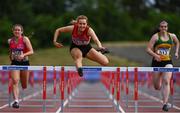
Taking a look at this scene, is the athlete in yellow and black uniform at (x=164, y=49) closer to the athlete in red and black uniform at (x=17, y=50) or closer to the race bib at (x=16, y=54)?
the athlete in red and black uniform at (x=17, y=50)

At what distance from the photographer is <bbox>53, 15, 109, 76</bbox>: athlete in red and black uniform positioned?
13.0 metres

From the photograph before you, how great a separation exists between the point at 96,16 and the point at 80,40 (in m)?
80.6

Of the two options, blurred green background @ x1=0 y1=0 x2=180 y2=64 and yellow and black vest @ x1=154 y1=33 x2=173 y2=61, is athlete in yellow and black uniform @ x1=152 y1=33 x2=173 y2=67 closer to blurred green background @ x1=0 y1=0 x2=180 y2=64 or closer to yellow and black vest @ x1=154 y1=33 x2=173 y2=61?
yellow and black vest @ x1=154 y1=33 x2=173 y2=61

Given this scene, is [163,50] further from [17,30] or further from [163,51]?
[17,30]

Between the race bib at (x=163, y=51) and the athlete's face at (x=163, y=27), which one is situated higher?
the athlete's face at (x=163, y=27)

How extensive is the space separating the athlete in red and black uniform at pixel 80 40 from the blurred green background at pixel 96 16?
6233 cm

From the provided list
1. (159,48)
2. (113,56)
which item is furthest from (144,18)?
(159,48)

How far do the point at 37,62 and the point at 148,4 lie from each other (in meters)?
57.1

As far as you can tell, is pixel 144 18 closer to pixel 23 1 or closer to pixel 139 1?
pixel 139 1

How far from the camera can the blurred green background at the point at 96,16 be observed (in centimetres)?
8288

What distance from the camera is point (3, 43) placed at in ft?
245

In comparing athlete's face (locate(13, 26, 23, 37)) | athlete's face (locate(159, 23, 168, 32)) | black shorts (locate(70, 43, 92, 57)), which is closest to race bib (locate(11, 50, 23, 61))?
athlete's face (locate(13, 26, 23, 37))

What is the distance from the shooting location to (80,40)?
43.5 feet

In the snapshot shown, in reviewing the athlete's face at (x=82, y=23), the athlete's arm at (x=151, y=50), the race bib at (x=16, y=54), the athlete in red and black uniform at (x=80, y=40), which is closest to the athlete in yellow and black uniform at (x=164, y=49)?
the athlete's arm at (x=151, y=50)
